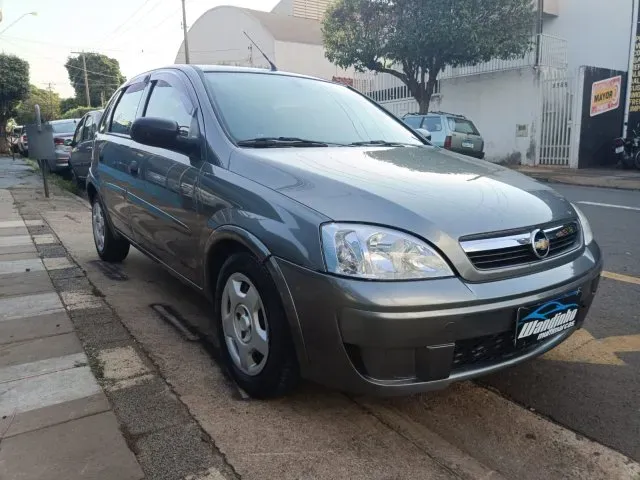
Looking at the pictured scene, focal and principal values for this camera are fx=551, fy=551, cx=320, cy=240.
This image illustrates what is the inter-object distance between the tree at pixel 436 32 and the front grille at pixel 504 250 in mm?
15001

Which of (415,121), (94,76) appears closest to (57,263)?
(415,121)

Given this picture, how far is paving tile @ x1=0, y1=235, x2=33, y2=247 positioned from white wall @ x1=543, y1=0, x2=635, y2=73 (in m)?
16.2

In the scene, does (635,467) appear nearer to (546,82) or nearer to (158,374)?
(158,374)

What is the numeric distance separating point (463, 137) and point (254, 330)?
12.0m

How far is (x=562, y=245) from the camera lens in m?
2.54

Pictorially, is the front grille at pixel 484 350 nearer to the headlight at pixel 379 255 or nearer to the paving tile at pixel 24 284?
the headlight at pixel 379 255

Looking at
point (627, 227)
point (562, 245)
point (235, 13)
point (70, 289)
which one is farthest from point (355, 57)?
point (235, 13)

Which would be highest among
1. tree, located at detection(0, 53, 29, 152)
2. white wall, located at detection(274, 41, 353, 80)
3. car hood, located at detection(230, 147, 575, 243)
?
white wall, located at detection(274, 41, 353, 80)

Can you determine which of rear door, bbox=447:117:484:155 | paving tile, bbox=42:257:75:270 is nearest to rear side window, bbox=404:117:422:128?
rear door, bbox=447:117:484:155

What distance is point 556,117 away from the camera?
16.0m

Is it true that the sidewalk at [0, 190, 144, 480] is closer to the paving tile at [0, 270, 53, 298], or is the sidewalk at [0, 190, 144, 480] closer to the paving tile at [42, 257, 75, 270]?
the paving tile at [0, 270, 53, 298]

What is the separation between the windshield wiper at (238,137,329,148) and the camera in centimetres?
294

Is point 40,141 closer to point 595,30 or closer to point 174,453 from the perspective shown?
point 174,453

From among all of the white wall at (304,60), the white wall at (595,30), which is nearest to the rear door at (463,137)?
the white wall at (595,30)
